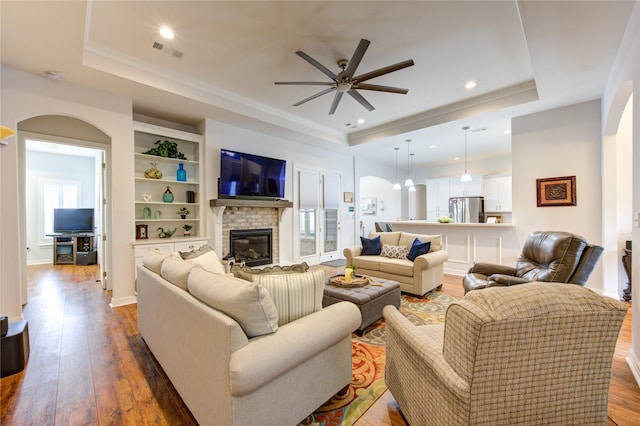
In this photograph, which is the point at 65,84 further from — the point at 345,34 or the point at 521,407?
the point at 521,407

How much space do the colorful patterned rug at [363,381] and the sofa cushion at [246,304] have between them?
0.76 m

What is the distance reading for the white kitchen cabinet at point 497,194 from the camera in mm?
7578

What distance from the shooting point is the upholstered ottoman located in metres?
2.70

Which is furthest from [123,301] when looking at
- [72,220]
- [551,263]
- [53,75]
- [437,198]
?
[437,198]

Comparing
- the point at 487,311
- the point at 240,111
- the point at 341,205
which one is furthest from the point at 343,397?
the point at 341,205

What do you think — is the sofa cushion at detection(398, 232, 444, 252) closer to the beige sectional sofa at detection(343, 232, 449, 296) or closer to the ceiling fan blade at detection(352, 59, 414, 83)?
the beige sectional sofa at detection(343, 232, 449, 296)

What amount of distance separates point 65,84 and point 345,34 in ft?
11.3

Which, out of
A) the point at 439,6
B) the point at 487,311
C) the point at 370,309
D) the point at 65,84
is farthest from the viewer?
the point at 65,84

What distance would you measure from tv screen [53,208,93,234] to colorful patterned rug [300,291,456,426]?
760 cm

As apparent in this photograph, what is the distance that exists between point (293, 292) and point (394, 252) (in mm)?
3116

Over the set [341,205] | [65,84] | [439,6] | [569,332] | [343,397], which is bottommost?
[343,397]

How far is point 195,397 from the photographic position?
156 centimetres

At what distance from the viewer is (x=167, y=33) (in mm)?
2816

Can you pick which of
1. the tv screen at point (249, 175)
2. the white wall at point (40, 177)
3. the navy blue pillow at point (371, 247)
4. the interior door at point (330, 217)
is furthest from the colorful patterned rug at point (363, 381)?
the white wall at point (40, 177)
